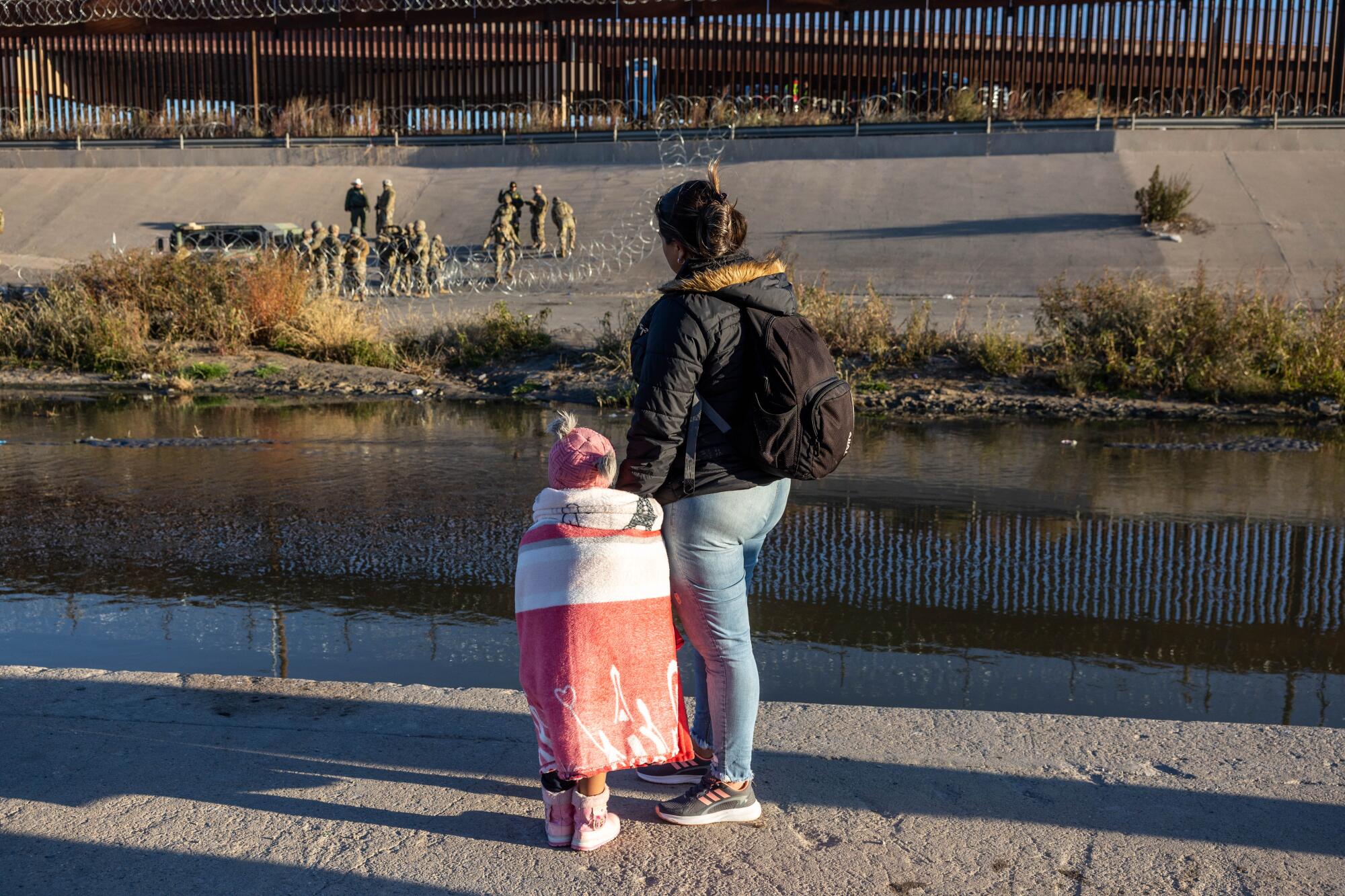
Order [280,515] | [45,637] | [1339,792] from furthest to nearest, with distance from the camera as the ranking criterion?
[280,515]
[45,637]
[1339,792]

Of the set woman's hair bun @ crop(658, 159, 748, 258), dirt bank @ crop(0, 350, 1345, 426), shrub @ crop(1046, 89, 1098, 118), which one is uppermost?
shrub @ crop(1046, 89, 1098, 118)

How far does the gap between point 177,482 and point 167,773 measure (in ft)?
17.5

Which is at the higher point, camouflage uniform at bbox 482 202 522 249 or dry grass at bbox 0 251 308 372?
camouflage uniform at bbox 482 202 522 249

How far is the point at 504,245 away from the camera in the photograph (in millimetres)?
22422

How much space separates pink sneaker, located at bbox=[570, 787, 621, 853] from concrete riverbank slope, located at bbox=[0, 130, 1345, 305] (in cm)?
1480

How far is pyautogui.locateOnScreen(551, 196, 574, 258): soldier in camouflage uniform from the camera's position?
24312 mm

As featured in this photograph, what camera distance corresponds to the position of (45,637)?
17.8 feet

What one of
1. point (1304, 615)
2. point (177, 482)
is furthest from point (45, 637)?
point (1304, 615)

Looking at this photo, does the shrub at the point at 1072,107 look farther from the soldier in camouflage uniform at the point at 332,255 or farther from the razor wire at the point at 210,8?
the soldier in camouflage uniform at the point at 332,255

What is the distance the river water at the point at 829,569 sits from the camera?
16.7 feet

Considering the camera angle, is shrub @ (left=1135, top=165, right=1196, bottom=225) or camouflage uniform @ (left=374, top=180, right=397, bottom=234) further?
camouflage uniform @ (left=374, top=180, right=397, bottom=234)

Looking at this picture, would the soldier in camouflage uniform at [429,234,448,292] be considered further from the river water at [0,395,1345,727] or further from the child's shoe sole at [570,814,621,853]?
the child's shoe sole at [570,814,621,853]

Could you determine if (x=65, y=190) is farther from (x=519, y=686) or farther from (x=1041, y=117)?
(x=519, y=686)

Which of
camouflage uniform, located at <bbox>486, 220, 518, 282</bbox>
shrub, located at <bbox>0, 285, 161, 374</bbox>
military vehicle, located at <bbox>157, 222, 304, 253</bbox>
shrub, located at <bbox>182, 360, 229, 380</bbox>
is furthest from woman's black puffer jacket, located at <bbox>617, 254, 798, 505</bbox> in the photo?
military vehicle, located at <bbox>157, 222, 304, 253</bbox>
